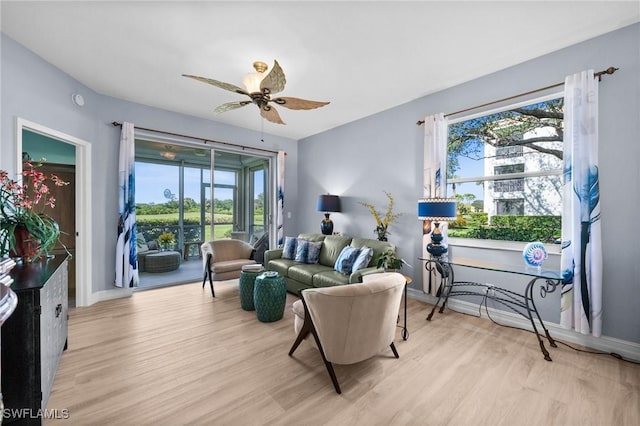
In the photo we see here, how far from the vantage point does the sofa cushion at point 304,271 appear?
3644 millimetres

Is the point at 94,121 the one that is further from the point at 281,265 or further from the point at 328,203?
the point at 328,203

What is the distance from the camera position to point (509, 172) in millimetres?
3170

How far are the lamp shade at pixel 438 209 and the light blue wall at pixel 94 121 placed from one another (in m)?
3.70

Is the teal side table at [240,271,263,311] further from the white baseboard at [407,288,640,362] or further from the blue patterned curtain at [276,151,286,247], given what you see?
the white baseboard at [407,288,640,362]

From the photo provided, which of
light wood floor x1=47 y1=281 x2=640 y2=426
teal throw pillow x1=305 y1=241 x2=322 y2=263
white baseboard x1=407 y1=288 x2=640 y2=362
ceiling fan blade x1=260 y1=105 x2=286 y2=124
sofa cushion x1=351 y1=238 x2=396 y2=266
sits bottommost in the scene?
light wood floor x1=47 y1=281 x2=640 y2=426

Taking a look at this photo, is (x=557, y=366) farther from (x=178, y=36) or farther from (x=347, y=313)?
(x=178, y=36)

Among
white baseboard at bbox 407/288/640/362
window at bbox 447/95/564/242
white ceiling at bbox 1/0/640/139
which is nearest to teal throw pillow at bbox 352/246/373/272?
white baseboard at bbox 407/288/640/362

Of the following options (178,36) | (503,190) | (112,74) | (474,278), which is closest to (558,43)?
(503,190)

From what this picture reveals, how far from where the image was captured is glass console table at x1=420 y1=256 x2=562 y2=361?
2498 millimetres

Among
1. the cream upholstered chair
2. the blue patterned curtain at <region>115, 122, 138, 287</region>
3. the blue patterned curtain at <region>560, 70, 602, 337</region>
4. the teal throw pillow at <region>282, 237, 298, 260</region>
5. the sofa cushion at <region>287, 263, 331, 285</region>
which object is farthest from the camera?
the teal throw pillow at <region>282, 237, 298, 260</region>

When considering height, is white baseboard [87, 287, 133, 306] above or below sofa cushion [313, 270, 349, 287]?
below

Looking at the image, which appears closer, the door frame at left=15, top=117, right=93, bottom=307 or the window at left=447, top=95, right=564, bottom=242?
the window at left=447, top=95, right=564, bottom=242

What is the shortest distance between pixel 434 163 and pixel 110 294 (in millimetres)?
4900

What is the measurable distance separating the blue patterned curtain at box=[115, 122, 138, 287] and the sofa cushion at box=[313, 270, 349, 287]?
2766 millimetres
